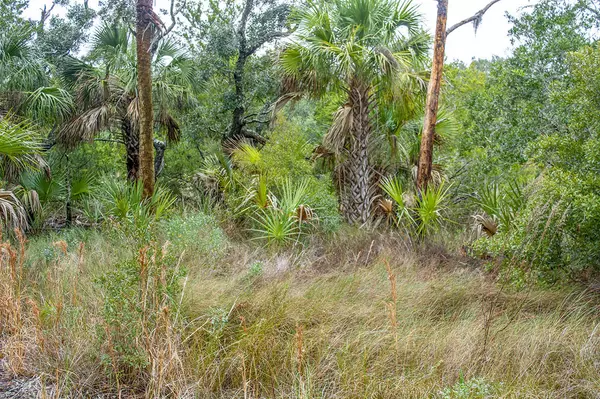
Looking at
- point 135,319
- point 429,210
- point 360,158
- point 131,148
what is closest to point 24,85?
point 131,148

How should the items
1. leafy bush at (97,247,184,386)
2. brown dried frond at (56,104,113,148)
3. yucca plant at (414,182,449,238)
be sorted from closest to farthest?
leafy bush at (97,247,184,386)
yucca plant at (414,182,449,238)
brown dried frond at (56,104,113,148)

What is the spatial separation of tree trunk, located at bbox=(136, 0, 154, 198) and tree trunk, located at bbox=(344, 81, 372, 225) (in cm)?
408

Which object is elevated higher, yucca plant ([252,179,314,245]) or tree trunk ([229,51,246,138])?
tree trunk ([229,51,246,138])

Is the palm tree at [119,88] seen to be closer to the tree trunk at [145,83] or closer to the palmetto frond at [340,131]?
the tree trunk at [145,83]

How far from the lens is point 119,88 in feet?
39.1

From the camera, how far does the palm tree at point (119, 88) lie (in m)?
11.6

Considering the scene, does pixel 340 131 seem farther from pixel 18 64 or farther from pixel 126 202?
pixel 18 64

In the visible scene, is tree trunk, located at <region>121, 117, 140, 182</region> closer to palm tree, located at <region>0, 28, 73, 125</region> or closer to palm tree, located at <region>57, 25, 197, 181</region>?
palm tree, located at <region>57, 25, 197, 181</region>

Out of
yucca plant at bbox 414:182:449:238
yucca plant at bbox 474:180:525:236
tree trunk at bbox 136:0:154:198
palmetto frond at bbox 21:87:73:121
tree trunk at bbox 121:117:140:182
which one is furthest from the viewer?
tree trunk at bbox 121:117:140:182

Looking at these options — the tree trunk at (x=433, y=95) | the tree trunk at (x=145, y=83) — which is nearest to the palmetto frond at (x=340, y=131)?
the tree trunk at (x=433, y=95)

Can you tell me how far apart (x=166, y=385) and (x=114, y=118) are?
1005 centimetres

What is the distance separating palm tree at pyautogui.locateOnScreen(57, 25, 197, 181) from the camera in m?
11.6

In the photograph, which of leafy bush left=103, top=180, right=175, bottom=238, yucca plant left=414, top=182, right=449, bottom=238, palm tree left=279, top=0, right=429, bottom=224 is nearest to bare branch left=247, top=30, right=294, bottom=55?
palm tree left=279, top=0, right=429, bottom=224

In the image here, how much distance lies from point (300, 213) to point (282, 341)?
5370 millimetres
